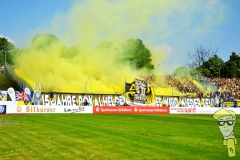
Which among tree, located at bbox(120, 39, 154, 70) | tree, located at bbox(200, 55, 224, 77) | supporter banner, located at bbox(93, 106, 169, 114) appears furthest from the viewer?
tree, located at bbox(200, 55, 224, 77)

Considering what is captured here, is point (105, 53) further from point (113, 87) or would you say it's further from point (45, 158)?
point (45, 158)

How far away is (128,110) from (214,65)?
73.6 metres

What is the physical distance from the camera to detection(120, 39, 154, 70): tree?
323 feet

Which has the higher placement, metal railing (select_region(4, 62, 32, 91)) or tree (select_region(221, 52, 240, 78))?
tree (select_region(221, 52, 240, 78))

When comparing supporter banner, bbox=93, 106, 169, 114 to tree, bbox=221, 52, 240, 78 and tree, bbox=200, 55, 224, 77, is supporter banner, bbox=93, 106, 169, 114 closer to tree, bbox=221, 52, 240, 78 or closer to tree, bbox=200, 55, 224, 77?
tree, bbox=221, 52, 240, 78

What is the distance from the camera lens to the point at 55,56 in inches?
2894

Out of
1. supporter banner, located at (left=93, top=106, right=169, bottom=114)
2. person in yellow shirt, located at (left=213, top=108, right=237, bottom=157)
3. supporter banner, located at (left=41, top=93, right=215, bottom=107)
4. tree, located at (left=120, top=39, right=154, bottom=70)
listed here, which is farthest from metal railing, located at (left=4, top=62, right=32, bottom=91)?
person in yellow shirt, located at (left=213, top=108, right=237, bottom=157)

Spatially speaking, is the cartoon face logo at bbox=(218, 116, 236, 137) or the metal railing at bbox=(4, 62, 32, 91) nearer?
the cartoon face logo at bbox=(218, 116, 236, 137)

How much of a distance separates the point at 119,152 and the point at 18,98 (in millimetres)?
36754

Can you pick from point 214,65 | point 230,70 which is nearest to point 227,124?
point 230,70

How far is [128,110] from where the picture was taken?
49.5 metres

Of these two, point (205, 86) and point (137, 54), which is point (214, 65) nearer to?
point (137, 54)

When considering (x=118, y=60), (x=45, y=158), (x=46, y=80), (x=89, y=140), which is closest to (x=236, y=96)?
(x=118, y=60)

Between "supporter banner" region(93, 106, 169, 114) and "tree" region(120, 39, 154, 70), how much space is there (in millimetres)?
45499
